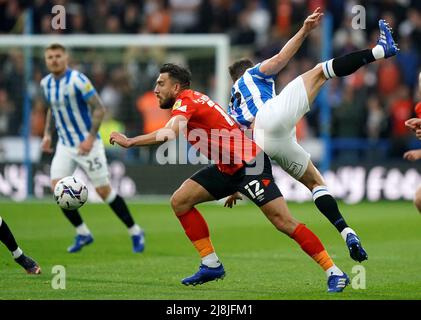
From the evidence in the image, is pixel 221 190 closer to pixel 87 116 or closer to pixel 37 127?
pixel 87 116

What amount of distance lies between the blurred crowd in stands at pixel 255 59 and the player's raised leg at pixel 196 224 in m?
10.5

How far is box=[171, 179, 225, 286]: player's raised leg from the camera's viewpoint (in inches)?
349

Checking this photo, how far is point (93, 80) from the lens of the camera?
831 inches

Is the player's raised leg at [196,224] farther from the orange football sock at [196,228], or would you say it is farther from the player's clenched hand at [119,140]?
the player's clenched hand at [119,140]

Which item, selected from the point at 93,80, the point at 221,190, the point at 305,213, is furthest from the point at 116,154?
the point at 221,190

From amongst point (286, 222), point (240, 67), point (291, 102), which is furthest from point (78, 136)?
point (286, 222)

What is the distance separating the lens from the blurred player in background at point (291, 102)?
28.8 ft

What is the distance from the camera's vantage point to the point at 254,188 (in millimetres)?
8516

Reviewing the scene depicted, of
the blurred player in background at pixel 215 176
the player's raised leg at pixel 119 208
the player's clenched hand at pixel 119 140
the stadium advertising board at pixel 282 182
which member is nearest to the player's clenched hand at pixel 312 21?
the blurred player in background at pixel 215 176

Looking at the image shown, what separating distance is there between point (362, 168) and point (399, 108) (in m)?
1.77

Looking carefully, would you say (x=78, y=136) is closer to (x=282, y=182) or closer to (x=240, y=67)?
(x=240, y=67)

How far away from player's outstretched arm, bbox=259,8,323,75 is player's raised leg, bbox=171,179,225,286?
54.3 inches

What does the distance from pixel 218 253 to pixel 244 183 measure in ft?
11.5
